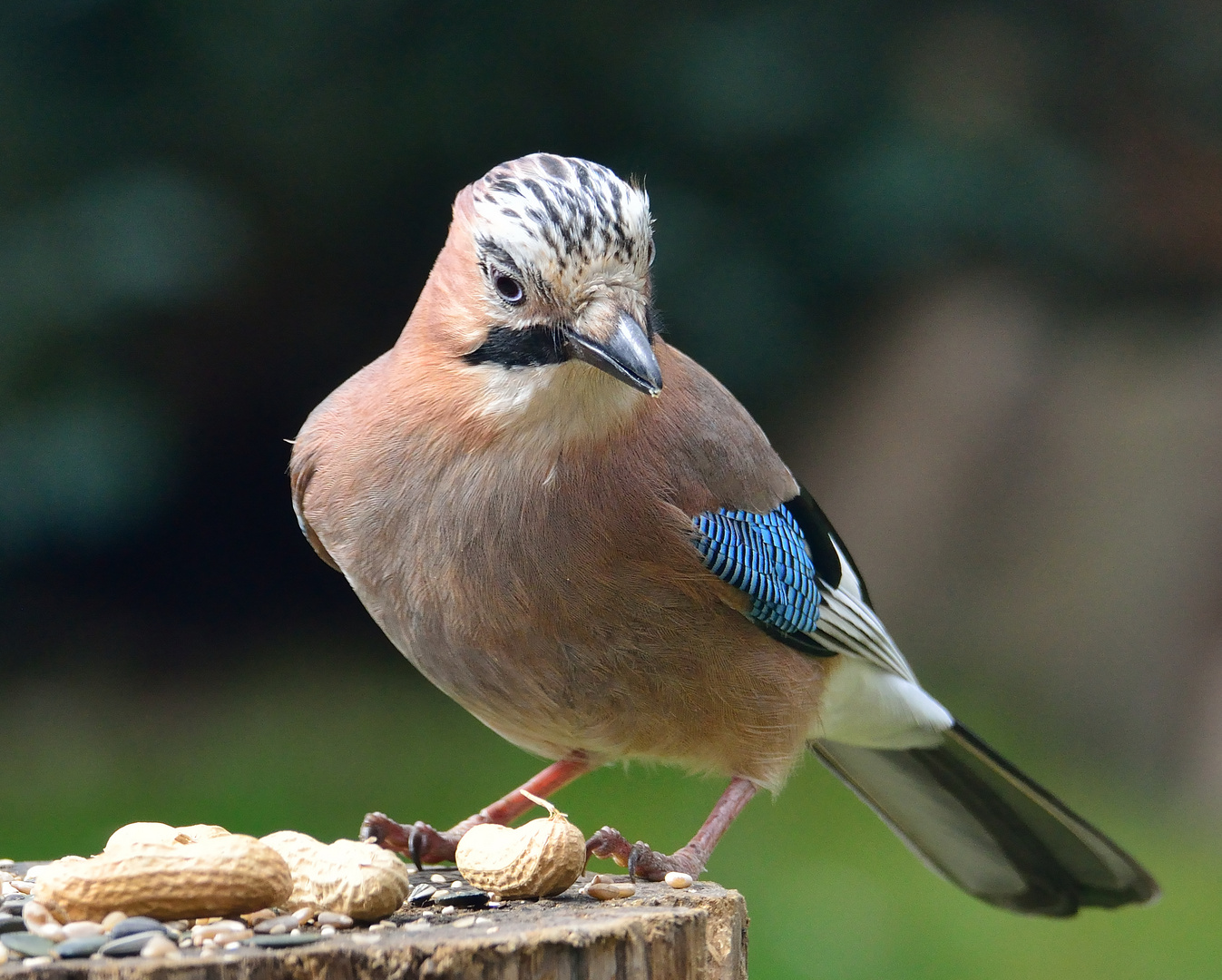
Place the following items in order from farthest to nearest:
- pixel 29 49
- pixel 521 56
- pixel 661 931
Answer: pixel 521 56, pixel 29 49, pixel 661 931

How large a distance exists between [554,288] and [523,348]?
0.10 meters

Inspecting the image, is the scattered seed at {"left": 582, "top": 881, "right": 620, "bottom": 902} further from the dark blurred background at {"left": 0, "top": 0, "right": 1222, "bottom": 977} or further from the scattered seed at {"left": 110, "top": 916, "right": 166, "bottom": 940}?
the dark blurred background at {"left": 0, "top": 0, "right": 1222, "bottom": 977}

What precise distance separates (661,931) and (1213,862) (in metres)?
3.07

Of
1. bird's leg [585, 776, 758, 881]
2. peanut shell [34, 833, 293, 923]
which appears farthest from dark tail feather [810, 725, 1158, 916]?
peanut shell [34, 833, 293, 923]

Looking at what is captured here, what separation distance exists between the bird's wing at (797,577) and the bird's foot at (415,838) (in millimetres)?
532

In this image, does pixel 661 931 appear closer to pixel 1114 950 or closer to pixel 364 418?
pixel 364 418

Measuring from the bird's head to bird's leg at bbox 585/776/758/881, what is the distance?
554 mm

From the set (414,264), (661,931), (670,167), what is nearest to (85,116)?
(414,264)

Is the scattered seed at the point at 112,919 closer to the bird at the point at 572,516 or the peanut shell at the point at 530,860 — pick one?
the peanut shell at the point at 530,860

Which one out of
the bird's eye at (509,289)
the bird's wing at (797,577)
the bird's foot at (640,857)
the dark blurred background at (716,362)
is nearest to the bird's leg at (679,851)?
the bird's foot at (640,857)

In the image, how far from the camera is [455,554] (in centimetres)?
191

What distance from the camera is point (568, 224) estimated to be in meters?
1.75

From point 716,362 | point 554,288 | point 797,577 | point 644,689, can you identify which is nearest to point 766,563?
point 797,577

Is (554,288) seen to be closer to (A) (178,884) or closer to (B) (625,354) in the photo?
(B) (625,354)
